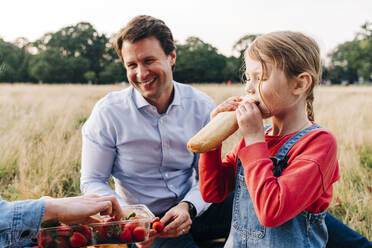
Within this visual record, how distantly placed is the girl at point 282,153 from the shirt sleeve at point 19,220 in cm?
92

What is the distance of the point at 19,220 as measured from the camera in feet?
4.68

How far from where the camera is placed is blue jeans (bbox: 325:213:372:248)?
7.03ft

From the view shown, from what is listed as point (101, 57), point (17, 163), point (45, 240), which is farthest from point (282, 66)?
point (101, 57)

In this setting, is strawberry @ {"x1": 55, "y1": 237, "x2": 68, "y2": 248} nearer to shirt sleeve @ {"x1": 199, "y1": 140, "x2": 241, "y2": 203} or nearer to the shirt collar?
shirt sleeve @ {"x1": 199, "y1": 140, "x2": 241, "y2": 203}

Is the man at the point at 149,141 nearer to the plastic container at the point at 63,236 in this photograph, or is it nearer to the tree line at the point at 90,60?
the plastic container at the point at 63,236

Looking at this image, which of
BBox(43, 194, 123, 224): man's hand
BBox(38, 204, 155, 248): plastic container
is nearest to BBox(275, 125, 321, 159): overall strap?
BBox(38, 204, 155, 248): plastic container

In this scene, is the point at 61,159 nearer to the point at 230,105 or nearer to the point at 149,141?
the point at 149,141

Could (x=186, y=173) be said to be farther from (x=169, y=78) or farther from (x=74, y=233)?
(x=74, y=233)

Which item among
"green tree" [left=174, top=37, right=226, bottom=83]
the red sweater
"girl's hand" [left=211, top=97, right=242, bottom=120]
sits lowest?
the red sweater

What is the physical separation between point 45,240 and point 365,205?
8.46ft

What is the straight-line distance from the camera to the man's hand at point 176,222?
2025 mm

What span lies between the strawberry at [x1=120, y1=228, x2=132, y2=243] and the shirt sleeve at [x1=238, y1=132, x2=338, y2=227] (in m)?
0.67

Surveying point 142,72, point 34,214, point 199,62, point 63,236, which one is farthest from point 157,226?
point 199,62

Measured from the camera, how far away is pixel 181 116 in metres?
2.59
